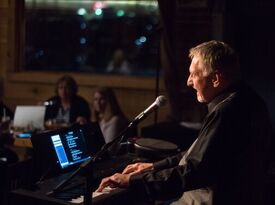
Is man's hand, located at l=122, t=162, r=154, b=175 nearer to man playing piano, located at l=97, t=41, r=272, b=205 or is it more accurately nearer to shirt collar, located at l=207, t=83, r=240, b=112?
man playing piano, located at l=97, t=41, r=272, b=205

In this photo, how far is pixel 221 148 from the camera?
2080 mm

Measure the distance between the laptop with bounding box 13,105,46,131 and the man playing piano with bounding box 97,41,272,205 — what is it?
2266 millimetres

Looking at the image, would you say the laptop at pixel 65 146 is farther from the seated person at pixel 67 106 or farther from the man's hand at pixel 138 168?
the seated person at pixel 67 106

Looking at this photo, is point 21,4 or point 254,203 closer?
point 254,203

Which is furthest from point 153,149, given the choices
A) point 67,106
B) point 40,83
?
point 40,83

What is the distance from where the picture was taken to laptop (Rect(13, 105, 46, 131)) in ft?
14.4

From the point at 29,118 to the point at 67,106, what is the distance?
752mm

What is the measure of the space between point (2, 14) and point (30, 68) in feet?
2.53

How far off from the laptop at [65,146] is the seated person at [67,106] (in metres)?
1.88

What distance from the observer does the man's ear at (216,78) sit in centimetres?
216

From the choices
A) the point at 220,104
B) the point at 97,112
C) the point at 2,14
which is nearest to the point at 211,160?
the point at 220,104

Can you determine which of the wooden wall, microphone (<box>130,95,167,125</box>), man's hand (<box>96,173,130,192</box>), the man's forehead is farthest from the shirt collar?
the wooden wall

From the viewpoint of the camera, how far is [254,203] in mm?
2236

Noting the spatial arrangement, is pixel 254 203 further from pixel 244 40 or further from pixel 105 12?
pixel 105 12
